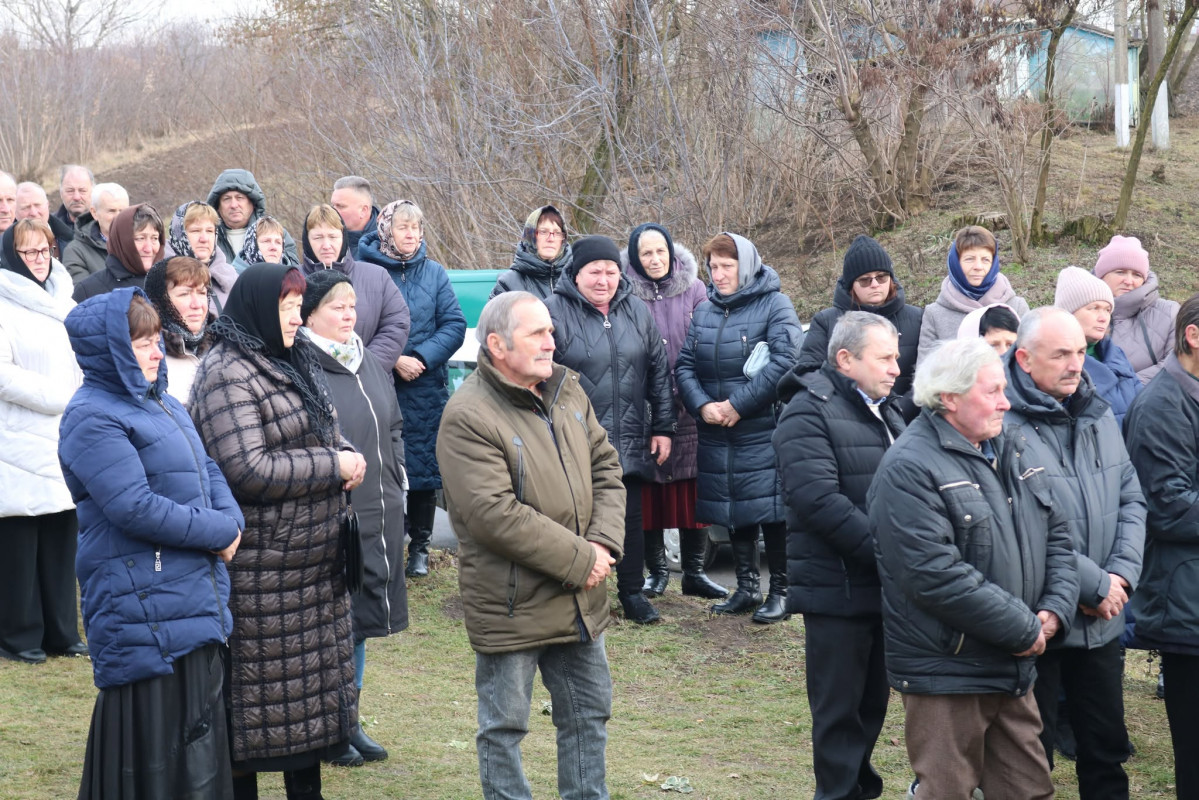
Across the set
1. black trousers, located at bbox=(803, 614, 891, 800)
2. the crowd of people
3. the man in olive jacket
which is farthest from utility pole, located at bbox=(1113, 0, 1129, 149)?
the man in olive jacket

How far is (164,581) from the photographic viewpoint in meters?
4.02

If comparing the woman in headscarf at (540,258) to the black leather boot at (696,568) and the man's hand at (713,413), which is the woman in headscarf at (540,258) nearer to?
the man's hand at (713,413)

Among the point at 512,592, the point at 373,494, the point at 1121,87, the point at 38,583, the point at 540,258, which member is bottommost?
the point at 38,583

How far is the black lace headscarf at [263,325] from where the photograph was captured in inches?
173

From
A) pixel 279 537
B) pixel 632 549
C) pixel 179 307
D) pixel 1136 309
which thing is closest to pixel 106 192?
pixel 179 307

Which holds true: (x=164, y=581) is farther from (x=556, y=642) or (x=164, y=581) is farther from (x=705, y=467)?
(x=705, y=467)

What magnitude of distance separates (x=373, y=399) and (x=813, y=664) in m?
2.07

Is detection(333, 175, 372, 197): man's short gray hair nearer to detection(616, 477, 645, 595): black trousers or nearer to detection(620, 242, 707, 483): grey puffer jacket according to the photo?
detection(620, 242, 707, 483): grey puffer jacket

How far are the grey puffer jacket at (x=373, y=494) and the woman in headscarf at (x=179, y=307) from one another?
601 millimetres

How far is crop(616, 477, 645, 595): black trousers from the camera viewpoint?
288 inches

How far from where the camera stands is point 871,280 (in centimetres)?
630

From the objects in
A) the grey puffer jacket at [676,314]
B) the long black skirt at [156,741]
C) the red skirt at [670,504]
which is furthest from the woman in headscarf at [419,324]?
the long black skirt at [156,741]

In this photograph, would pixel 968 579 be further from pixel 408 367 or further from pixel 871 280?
pixel 408 367

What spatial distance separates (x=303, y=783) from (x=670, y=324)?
12.9 ft
